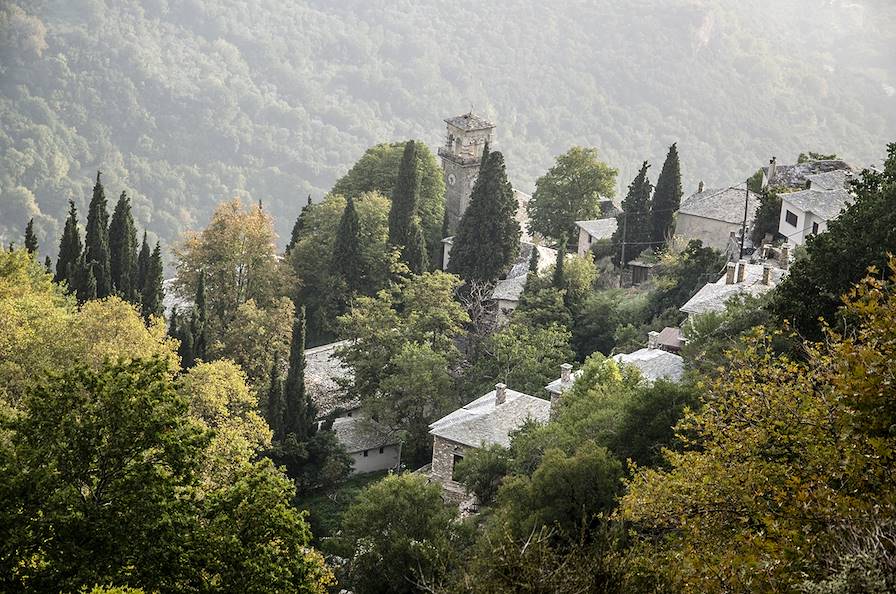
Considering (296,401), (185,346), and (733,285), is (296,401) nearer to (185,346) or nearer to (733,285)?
(185,346)

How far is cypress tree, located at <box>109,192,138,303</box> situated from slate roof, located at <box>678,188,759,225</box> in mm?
25508

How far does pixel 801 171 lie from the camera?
208 feet

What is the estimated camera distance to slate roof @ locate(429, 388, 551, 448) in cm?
4441

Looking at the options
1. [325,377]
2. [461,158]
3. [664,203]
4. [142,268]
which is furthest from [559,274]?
[461,158]

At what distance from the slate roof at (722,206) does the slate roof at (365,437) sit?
19911mm

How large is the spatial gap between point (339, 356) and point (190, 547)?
111 feet

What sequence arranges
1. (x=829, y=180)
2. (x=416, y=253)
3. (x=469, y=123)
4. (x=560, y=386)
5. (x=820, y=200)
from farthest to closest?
(x=469, y=123) < (x=416, y=253) < (x=829, y=180) < (x=820, y=200) < (x=560, y=386)

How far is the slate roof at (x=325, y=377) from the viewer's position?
2183 inches

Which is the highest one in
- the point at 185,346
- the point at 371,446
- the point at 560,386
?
the point at 560,386

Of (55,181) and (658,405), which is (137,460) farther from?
(55,181)

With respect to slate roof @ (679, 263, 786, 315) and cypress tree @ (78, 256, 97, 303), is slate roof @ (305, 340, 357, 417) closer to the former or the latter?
cypress tree @ (78, 256, 97, 303)

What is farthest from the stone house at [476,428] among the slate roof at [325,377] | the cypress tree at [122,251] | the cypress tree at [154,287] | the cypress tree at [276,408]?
the cypress tree at [122,251]

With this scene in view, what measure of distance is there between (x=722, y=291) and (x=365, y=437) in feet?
48.6

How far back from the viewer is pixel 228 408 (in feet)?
149
